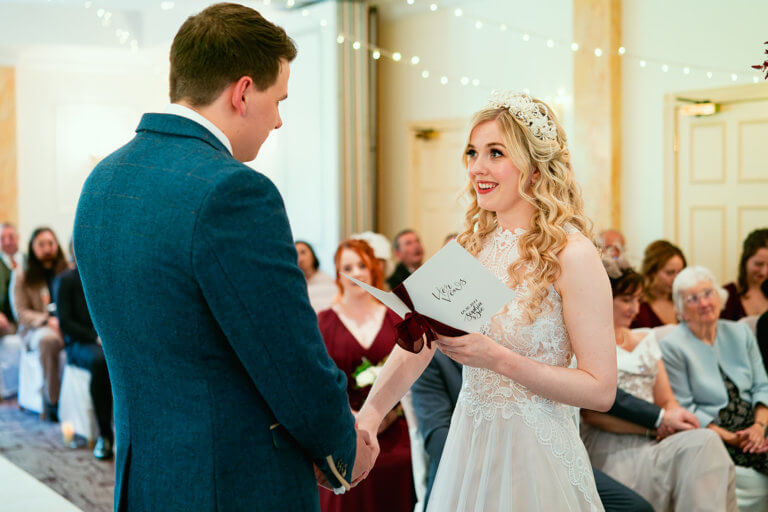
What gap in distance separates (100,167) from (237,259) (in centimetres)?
35

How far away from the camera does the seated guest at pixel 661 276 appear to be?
534 cm

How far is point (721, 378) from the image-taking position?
3912 millimetres

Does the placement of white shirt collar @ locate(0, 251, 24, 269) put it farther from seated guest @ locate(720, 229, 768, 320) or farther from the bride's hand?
the bride's hand

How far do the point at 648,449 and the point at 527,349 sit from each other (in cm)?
174

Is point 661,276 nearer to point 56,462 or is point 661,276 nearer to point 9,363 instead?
point 56,462

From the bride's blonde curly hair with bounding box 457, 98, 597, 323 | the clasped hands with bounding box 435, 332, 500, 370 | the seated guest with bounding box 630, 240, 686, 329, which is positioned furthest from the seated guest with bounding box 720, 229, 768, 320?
the clasped hands with bounding box 435, 332, 500, 370

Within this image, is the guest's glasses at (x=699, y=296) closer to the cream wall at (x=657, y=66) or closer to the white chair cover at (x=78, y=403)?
the cream wall at (x=657, y=66)

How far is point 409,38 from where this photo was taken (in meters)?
8.51

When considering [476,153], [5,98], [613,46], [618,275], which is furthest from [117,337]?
[5,98]

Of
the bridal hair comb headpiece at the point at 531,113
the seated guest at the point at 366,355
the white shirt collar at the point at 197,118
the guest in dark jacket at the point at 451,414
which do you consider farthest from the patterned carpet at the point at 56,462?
the white shirt collar at the point at 197,118

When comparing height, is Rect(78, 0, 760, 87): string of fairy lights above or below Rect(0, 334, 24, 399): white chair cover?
above

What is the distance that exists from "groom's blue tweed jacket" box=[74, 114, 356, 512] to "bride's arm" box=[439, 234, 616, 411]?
0.58 meters

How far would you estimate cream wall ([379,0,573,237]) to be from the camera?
23.2 ft

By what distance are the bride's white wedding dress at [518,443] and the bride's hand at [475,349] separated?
0.15 meters
